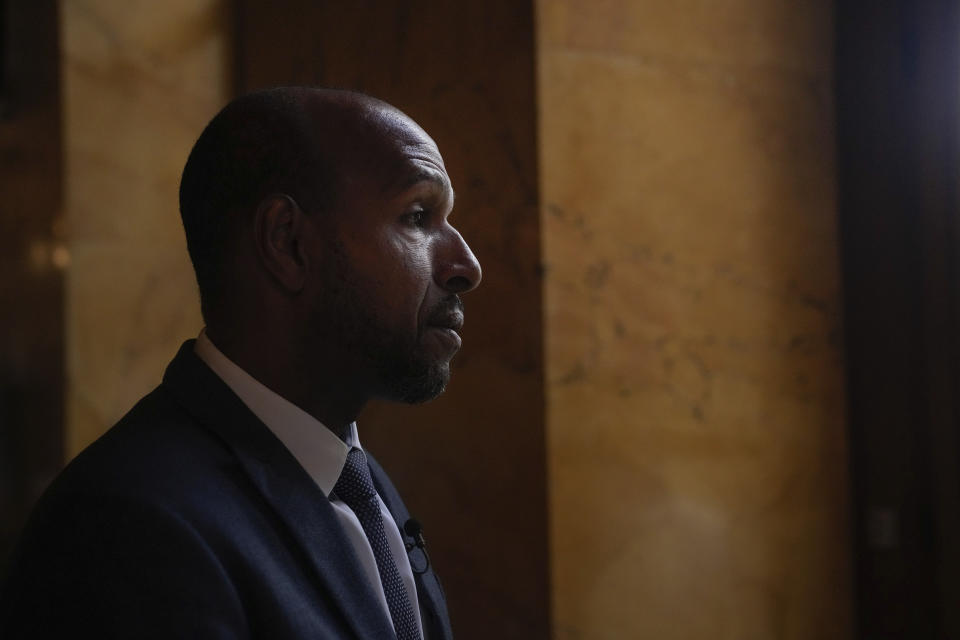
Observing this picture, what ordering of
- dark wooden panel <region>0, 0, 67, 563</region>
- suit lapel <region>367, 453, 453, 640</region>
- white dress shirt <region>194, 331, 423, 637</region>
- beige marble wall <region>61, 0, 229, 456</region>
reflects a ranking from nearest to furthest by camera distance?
white dress shirt <region>194, 331, 423, 637</region>, suit lapel <region>367, 453, 453, 640</region>, beige marble wall <region>61, 0, 229, 456</region>, dark wooden panel <region>0, 0, 67, 563</region>

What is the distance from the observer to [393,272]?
126 cm

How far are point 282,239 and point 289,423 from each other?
0.24 m

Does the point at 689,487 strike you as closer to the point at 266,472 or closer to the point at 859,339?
the point at 859,339

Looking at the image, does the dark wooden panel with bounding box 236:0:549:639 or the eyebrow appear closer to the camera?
the eyebrow

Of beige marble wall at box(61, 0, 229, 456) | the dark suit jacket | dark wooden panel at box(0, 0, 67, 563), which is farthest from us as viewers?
dark wooden panel at box(0, 0, 67, 563)

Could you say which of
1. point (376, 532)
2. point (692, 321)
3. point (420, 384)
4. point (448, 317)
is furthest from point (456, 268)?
point (692, 321)

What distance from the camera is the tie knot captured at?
1278mm

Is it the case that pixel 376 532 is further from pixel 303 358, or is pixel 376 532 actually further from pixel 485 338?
pixel 485 338

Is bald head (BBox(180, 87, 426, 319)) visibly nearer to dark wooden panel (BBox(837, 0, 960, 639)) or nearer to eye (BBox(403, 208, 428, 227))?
eye (BBox(403, 208, 428, 227))

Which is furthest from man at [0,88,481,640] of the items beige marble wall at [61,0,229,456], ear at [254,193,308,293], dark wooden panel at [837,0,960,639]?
beige marble wall at [61,0,229,456]

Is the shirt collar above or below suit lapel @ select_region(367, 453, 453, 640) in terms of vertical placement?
above

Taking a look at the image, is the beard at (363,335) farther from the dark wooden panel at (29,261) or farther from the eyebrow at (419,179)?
the dark wooden panel at (29,261)

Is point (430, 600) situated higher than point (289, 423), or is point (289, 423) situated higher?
point (289, 423)

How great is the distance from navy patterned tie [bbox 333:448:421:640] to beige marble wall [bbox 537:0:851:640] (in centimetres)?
129
